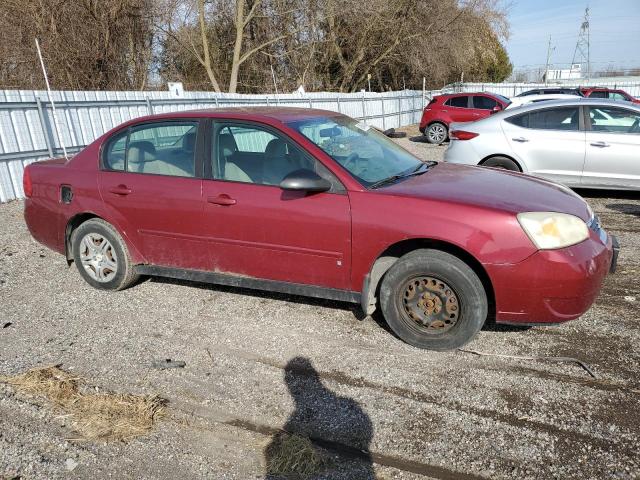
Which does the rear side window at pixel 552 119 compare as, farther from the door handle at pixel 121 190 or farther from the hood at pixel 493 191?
the door handle at pixel 121 190

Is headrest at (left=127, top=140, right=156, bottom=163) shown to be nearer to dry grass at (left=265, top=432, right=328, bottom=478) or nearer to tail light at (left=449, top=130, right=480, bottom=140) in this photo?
dry grass at (left=265, top=432, right=328, bottom=478)

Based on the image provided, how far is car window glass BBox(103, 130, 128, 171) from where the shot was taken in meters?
4.38

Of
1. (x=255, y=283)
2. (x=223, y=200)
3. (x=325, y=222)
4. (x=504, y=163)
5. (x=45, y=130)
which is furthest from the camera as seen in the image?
(x=45, y=130)

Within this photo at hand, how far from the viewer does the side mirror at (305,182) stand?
133 inches

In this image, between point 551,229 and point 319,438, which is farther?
point 551,229

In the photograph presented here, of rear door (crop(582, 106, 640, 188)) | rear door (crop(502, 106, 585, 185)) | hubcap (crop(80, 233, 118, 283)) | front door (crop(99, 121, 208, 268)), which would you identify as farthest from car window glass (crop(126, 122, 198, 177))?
rear door (crop(582, 106, 640, 188))

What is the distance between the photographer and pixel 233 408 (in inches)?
115

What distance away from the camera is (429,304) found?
3.38 metres

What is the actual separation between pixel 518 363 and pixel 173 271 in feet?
9.33

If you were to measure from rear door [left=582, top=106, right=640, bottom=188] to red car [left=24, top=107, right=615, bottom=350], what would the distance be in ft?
12.4

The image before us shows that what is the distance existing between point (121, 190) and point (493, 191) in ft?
10.1

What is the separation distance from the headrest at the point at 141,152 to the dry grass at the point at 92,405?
74.6 inches

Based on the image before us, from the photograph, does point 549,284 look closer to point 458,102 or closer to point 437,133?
point 437,133

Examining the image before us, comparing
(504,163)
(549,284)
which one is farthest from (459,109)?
(549,284)
